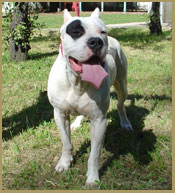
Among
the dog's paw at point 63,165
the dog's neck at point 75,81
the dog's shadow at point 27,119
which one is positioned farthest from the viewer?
the dog's shadow at point 27,119

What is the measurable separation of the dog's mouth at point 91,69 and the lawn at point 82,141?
3.91ft

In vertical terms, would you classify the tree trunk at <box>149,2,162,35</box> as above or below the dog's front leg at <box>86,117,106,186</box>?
above

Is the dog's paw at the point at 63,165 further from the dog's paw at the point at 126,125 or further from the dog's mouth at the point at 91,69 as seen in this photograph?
the dog's paw at the point at 126,125

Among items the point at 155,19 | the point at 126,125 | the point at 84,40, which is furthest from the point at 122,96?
the point at 155,19

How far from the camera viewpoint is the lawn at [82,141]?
313 centimetres

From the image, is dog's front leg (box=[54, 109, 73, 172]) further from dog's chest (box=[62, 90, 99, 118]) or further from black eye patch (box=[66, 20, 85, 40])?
black eye patch (box=[66, 20, 85, 40])

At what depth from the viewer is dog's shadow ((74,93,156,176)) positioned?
352 centimetres

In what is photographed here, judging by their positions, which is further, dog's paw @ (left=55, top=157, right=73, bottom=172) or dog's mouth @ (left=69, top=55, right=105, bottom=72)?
A: dog's paw @ (left=55, top=157, right=73, bottom=172)

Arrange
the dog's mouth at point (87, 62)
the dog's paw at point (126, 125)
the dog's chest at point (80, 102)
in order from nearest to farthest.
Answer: the dog's mouth at point (87, 62), the dog's chest at point (80, 102), the dog's paw at point (126, 125)

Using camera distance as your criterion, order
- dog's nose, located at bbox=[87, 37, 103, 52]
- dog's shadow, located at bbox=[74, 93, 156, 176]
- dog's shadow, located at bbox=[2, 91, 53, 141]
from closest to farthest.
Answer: dog's nose, located at bbox=[87, 37, 103, 52]
dog's shadow, located at bbox=[74, 93, 156, 176]
dog's shadow, located at bbox=[2, 91, 53, 141]

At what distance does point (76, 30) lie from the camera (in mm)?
2502

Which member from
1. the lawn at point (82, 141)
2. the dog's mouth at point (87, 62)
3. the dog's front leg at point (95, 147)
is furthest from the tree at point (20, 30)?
the dog's mouth at point (87, 62)

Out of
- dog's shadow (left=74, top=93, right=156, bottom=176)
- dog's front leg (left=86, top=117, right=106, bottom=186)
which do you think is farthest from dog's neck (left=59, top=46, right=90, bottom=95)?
dog's shadow (left=74, top=93, right=156, bottom=176)

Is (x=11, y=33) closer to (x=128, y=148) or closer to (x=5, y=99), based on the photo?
(x=5, y=99)
